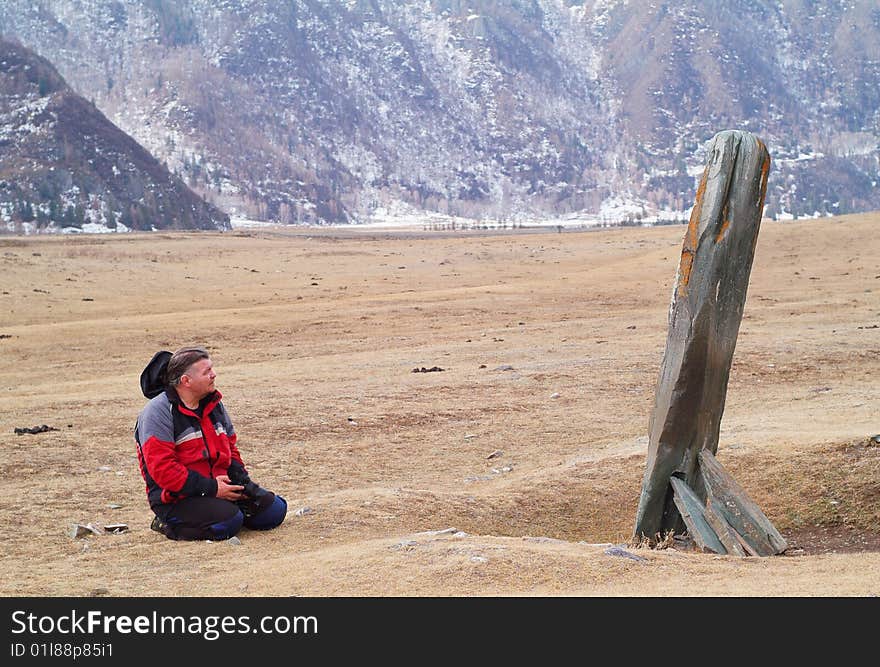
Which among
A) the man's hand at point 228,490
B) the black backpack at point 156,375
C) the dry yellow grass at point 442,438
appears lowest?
the dry yellow grass at point 442,438

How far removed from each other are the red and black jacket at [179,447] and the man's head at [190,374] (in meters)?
0.09

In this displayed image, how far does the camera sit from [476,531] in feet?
27.8

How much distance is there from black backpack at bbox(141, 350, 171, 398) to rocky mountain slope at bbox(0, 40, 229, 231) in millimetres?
97595

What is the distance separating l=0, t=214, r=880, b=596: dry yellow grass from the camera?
6379 millimetres

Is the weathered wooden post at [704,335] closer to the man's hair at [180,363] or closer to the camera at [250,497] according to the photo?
the camera at [250,497]

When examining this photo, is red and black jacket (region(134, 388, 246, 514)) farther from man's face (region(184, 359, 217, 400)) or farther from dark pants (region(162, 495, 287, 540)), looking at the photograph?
man's face (region(184, 359, 217, 400))

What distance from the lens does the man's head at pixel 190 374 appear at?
734 centimetres

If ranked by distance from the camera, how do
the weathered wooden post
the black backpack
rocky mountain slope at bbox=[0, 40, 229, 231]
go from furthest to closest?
rocky mountain slope at bbox=[0, 40, 229, 231]
the weathered wooden post
the black backpack

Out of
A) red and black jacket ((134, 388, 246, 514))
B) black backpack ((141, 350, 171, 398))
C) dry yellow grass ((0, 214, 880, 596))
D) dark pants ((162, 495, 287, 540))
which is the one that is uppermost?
black backpack ((141, 350, 171, 398))

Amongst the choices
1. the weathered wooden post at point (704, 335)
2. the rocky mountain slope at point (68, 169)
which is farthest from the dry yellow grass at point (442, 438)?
Result: the rocky mountain slope at point (68, 169)

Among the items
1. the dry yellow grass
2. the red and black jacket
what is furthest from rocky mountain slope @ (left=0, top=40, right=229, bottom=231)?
the red and black jacket

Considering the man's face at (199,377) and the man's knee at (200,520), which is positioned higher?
the man's face at (199,377)

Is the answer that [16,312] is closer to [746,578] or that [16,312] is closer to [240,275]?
[240,275]

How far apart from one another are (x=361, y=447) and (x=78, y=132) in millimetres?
117441
